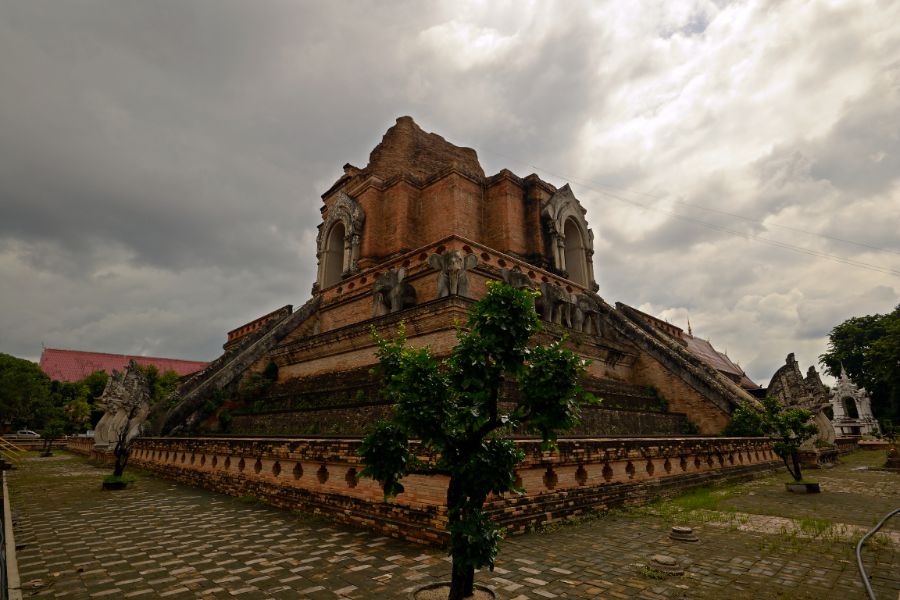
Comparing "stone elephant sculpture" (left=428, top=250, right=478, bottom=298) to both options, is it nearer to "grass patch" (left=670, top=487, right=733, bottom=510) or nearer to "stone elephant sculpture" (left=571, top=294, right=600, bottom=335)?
"stone elephant sculpture" (left=571, top=294, right=600, bottom=335)

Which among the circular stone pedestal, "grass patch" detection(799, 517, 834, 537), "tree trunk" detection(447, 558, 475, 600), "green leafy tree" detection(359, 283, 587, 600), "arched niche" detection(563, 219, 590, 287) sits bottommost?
"grass patch" detection(799, 517, 834, 537)

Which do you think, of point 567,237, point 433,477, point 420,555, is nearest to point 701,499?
point 433,477

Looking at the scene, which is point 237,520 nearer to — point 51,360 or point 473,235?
point 473,235

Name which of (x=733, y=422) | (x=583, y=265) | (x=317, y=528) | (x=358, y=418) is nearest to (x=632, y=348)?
(x=733, y=422)

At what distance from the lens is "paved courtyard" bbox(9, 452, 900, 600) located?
400cm

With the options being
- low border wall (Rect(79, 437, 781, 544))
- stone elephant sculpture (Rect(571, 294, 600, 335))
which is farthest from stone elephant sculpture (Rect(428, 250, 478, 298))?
low border wall (Rect(79, 437, 781, 544))

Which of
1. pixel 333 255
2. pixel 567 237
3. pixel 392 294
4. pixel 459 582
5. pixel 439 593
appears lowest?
pixel 439 593

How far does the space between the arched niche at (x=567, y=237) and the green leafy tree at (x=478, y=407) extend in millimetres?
13919

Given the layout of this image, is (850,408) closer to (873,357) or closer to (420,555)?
(873,357)

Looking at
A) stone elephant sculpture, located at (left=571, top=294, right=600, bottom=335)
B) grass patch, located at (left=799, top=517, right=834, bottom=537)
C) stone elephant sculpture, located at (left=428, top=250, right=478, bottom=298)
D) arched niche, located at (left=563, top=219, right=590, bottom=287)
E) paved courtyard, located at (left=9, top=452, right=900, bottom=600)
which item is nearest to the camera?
paved courtyard, located at (left=9, top=452, right=900, bottom=600)

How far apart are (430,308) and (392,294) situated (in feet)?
8.69

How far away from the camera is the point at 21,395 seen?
3428cm

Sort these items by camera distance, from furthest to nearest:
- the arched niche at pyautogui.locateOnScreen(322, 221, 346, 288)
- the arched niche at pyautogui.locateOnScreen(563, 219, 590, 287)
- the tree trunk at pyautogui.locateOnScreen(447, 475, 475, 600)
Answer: the arched niche at pyautogui.locateOnScreen(322, 221, 346, 288) → the arched niche at pyautogui.locateOnScreen(563, 219, 590, 287) → the tree trunk at pyautogui.locateOnScreen(447, 475, 475, 600)

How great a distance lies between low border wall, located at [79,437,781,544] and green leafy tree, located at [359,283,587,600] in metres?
1.90
